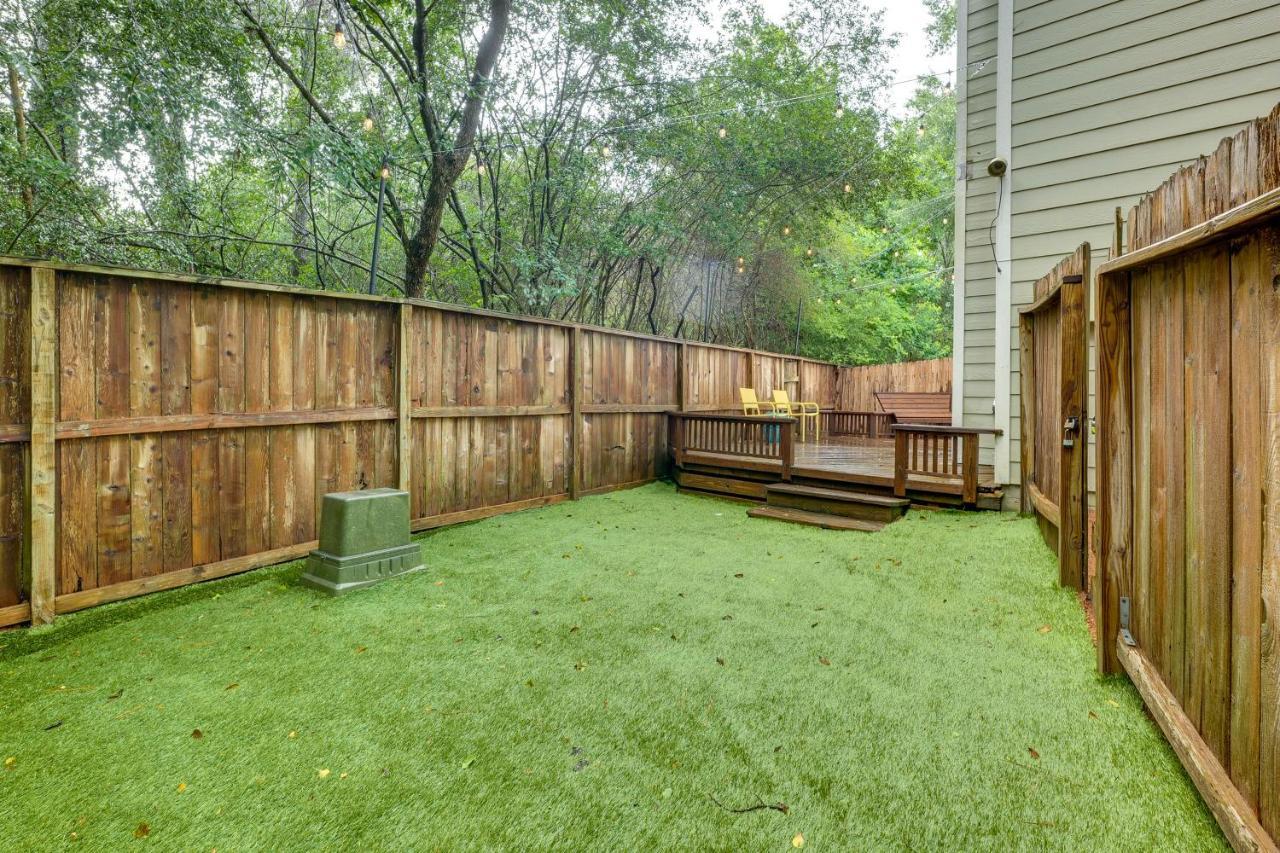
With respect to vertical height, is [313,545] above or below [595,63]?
below

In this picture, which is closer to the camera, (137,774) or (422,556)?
(137,774)

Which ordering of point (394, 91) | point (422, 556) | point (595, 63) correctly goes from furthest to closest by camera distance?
point (595, 63), point (394, 91), point (422, 556)

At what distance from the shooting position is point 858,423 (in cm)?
1040

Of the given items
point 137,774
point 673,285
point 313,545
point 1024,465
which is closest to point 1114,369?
point 1024,465

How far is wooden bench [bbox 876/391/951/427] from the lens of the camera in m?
8.91

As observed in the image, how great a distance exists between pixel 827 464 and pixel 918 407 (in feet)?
15.3

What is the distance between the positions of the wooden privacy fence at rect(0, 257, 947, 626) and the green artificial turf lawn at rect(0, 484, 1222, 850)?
336 mm

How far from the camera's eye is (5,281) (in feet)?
8.44

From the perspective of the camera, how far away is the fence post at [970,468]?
4.34m

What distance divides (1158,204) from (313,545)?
454 cm

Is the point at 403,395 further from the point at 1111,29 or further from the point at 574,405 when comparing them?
the point at 1111,29

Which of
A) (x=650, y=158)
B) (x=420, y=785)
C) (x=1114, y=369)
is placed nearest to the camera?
(x=420, y=785)

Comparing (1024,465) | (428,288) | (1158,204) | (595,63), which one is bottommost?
(1024,465)

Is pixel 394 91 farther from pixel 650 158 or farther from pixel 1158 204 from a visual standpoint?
pixel 1158 204
